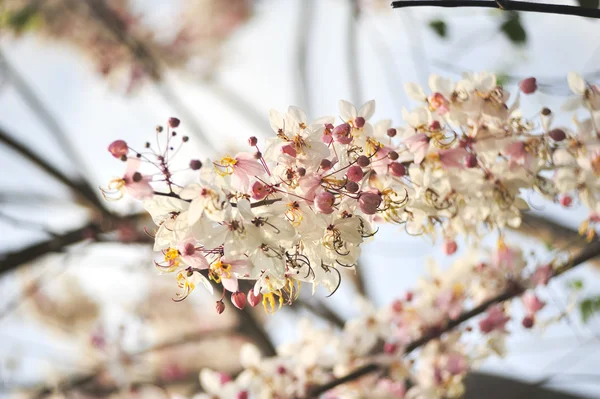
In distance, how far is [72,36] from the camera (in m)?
3.33

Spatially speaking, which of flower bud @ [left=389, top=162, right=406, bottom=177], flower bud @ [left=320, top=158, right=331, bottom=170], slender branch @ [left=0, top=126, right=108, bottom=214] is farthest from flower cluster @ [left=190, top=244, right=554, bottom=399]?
slender branch @ [left=0, top=126, right=108, bottom=214]

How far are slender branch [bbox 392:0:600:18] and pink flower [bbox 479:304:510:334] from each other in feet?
2.70

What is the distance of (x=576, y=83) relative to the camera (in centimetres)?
85

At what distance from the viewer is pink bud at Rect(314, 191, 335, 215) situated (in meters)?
0.61

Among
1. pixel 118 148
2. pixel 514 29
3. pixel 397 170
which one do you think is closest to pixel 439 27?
pixel 514 29

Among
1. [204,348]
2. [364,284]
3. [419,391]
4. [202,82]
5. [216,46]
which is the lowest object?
[419,391]

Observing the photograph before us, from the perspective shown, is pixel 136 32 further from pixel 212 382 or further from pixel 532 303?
pixel 532 303

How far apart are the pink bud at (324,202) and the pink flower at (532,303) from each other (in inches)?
29.6

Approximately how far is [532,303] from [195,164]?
90cm

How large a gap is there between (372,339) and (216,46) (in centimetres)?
301

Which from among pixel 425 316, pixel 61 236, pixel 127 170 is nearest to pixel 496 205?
pixel 425 316

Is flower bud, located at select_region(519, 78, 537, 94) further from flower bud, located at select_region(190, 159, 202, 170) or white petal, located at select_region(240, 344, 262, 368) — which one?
white petal, located at select_region(240, 344, 262, 368)

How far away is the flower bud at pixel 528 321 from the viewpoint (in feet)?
3.79

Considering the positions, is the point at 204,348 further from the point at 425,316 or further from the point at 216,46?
the point at 425,316
